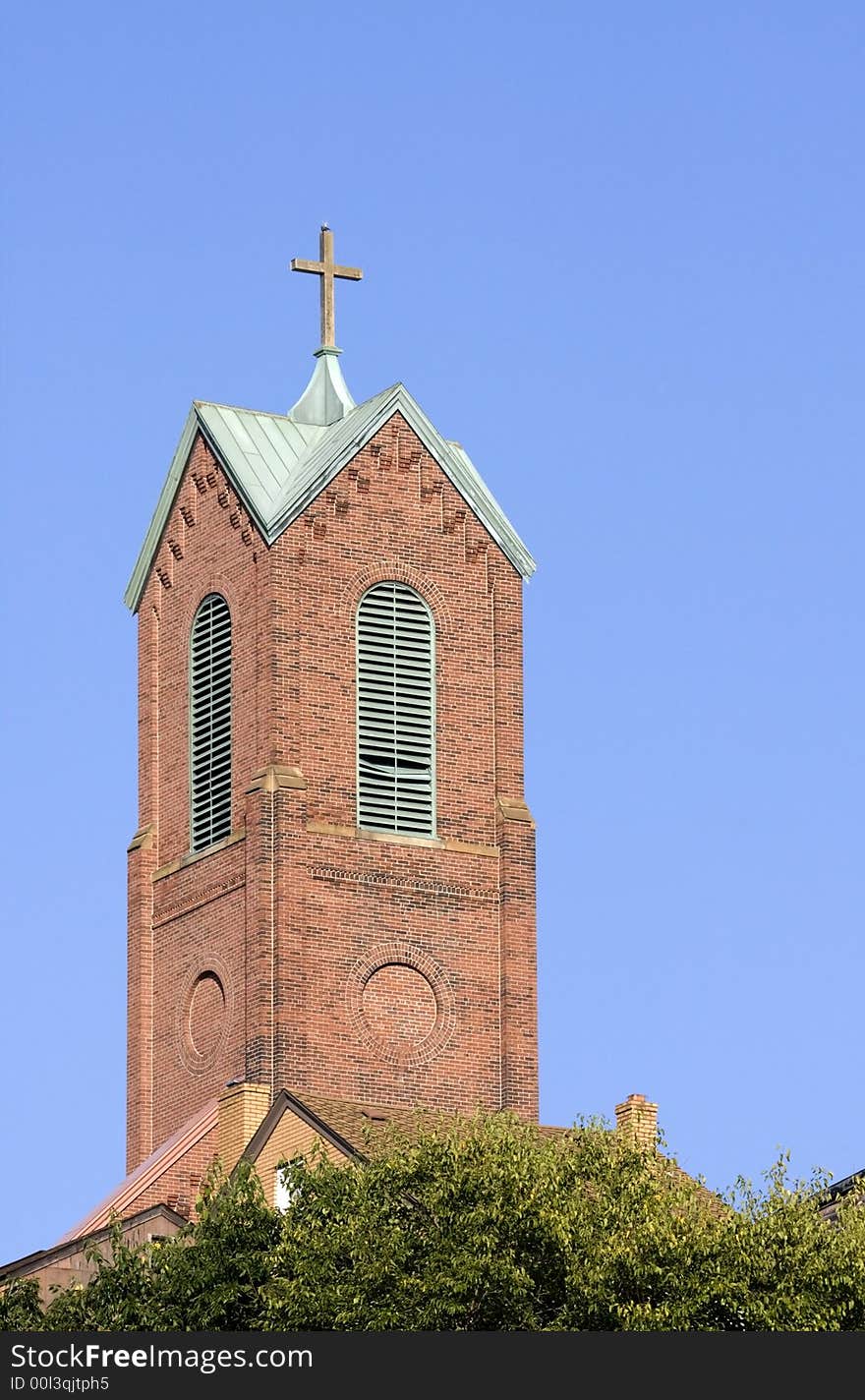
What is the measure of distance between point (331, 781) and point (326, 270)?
11.3m

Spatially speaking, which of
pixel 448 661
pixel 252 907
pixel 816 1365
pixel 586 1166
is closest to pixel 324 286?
pixel 448 661

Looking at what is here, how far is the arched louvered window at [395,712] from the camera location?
67.2 m

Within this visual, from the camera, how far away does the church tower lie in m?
65.6

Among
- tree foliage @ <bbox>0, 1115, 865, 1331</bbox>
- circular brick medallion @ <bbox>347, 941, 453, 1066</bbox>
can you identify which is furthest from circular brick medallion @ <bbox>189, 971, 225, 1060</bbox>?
tree foliage @ <bbox>0, 1115, 865, 1331</bbox>

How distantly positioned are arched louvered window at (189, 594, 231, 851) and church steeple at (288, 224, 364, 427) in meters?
4.66

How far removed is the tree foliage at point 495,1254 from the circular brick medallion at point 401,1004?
11.6m

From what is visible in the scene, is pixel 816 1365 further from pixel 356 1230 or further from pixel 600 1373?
pixel 356 1230

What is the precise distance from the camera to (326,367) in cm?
7238

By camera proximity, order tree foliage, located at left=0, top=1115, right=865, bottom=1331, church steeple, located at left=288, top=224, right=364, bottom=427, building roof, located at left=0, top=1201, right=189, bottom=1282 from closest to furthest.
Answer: tree foliage, located at left=0, top=1115, right=865, bottom=1331 → building roof, located at left=0, top=1201, right=189, bottom=1282 → church steeple, located at left=288, top=224, right=364, bottom=427

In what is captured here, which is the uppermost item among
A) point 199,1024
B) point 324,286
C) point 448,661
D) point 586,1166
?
point 324,286

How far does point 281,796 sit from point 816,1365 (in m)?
32.7

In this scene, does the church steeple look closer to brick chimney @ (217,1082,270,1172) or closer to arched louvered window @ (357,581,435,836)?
arched louvered window @ (357,581,435,836)

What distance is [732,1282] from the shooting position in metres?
49.3

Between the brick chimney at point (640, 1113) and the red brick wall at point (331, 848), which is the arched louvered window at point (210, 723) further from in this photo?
the brick chimney at point (640, 1113)
